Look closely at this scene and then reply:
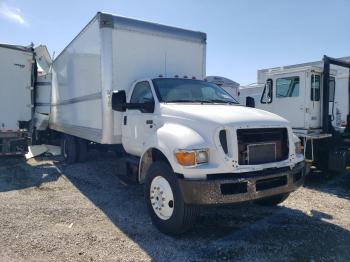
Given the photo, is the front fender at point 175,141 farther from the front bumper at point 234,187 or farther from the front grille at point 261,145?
the front grille at point 261,145

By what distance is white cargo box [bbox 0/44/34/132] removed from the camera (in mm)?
10344

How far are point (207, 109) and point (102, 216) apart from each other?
2.41 m

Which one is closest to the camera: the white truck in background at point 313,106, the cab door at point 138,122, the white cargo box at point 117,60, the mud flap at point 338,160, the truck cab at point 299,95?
the cab door at point 138,122

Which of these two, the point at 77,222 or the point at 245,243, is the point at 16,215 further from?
the point at 245,243

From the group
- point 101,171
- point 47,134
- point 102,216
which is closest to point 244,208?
point 102,216

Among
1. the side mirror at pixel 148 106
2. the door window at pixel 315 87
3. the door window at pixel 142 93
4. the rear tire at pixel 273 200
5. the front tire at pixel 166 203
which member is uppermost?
the door window at pixel 315 87

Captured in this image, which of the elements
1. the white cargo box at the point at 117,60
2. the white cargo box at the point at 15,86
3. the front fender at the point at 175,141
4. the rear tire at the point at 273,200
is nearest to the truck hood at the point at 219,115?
the front fender at the point at 175,141

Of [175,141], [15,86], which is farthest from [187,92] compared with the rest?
[15,86]

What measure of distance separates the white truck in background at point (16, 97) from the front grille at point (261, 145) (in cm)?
819

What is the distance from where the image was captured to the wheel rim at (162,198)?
15.0 ft

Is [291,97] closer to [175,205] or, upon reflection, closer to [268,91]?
[268,91]

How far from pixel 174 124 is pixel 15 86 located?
7.57 meters

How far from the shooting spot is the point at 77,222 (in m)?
5.20

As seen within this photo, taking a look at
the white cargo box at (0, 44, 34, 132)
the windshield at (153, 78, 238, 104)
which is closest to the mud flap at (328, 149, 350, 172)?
the windshield at (153, 78, 238, 104)
